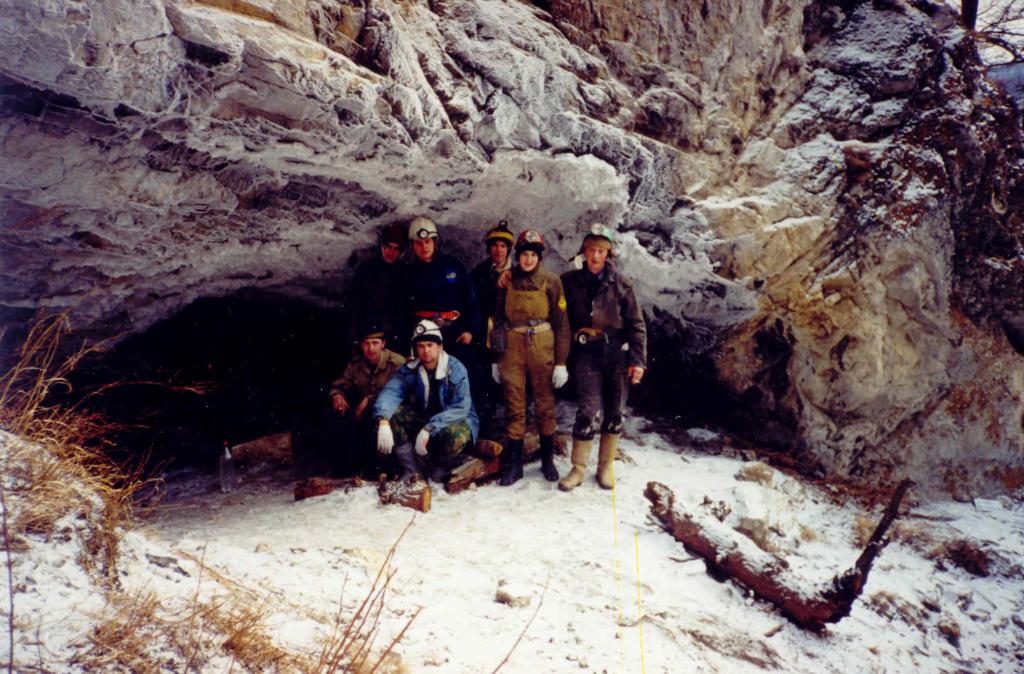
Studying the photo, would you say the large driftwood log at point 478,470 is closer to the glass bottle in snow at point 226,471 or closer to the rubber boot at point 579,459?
the rubber boot at point 579,459

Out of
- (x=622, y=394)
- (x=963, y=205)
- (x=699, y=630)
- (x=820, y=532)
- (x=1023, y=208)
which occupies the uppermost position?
(x=1023, y=208)

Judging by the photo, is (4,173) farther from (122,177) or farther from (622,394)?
(622,394)

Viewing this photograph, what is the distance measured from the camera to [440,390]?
4.60 m

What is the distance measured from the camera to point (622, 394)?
4840mm

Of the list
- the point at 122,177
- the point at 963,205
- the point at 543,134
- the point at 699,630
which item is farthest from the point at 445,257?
the point at 963,205

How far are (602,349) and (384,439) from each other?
6.83ft

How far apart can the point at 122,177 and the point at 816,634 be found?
5.39m

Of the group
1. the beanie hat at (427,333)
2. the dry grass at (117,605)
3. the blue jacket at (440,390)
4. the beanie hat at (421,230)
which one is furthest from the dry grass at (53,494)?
the beanie hat at (421,230)

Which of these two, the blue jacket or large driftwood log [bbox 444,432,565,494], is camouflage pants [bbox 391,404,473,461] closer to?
the blue jacket

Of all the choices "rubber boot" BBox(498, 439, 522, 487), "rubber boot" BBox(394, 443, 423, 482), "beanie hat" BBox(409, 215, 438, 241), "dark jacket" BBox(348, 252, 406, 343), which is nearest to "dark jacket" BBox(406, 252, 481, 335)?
"dark jacket" BBox(348, 252, 406, 343)

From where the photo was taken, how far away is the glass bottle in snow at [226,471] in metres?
4.75

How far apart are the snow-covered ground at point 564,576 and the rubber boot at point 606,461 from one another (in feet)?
0.45

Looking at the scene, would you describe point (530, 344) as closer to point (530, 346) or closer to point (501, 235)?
point (530, 346)

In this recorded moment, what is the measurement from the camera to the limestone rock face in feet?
12.2
